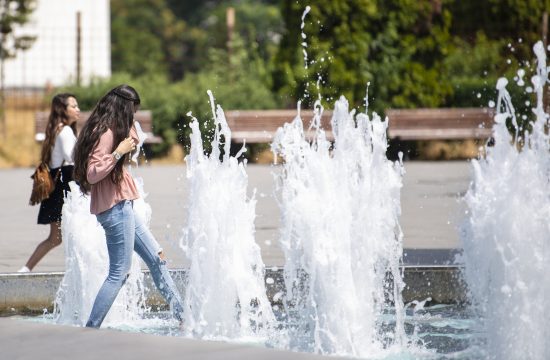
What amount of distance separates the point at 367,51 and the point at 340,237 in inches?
590

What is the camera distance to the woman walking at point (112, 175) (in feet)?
22.5

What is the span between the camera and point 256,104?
2300 centimetres

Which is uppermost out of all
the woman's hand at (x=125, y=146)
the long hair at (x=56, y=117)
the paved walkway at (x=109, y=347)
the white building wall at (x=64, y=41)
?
the white building wall at (x=64, y=41)

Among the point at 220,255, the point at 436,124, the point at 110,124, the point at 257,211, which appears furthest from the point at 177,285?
the point at 436,124

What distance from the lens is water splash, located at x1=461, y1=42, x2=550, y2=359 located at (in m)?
6.63

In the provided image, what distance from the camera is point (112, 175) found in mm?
6914

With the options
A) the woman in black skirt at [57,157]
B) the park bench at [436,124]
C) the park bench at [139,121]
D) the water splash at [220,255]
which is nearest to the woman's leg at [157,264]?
the water splash at [220,255]

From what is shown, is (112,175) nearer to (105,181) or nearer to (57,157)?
(105,181)

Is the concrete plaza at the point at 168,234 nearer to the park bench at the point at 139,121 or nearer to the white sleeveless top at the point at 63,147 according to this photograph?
the park bench at the point at 139,121

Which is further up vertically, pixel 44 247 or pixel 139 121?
pixel 139 121

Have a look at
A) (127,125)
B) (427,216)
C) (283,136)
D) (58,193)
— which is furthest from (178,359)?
(427,216)

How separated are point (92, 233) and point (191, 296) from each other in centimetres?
114

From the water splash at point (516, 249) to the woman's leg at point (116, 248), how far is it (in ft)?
5.89

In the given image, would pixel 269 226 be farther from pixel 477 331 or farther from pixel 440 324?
pixel 477 331
